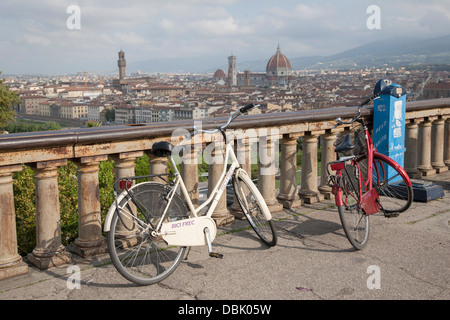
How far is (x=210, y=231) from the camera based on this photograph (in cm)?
359

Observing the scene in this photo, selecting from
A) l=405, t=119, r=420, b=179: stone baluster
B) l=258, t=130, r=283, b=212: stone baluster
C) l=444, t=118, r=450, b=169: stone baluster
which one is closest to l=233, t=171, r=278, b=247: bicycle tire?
l=258, t=130, r=283, b=212: stone baluster

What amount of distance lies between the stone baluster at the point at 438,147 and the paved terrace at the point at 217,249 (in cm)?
239

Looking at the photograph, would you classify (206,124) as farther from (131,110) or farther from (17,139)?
(131,110)

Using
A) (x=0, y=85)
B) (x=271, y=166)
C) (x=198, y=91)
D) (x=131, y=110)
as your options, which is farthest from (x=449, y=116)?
(x=198, y=91)

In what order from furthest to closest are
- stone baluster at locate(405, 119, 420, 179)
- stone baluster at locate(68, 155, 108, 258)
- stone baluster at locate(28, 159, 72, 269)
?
stone baluster at locate(405, 119, 420, 179)
stone baluster at locate(68, 155, 108, 258)
stone baluster at locate(28, 159, 72, 269)

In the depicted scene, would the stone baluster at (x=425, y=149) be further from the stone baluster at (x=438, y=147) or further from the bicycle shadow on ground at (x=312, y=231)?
the bicycle shadow on ground at (x=312, y=231)

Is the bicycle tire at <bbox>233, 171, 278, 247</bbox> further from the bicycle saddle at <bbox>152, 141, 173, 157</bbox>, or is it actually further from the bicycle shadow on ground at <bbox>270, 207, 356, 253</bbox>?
the bicycle saddle at <bbox>152, 141, 173, 157</bbox>

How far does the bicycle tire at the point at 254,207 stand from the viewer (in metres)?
3.98

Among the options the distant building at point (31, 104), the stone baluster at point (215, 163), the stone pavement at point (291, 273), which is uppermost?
the stone baluster at point (215, 163)

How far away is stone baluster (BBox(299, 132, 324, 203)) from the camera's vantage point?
17.5ft

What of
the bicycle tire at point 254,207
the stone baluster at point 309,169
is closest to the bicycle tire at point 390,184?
the stone baluster at point 309,169

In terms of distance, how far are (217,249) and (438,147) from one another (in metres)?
4.34
